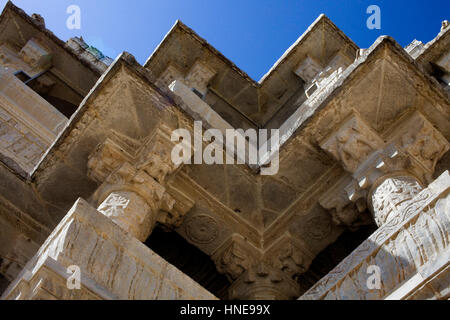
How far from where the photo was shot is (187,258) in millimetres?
6980

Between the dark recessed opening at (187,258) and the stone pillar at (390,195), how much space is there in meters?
1.87

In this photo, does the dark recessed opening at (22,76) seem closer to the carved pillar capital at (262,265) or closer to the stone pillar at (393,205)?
the carved pillar capital at (262,265)

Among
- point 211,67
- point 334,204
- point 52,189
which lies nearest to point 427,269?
point 334,204

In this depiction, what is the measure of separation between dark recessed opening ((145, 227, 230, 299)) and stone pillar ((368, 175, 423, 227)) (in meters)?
1.87

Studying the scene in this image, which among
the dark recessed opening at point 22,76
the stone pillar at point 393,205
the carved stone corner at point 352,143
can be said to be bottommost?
the stone pillar at point 393,205

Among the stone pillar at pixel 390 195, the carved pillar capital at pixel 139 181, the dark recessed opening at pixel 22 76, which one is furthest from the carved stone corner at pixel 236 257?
the dark recessed opening at pixel 22 76

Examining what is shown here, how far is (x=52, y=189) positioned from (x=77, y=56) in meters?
5.49

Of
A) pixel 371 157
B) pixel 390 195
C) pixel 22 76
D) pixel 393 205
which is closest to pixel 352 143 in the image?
pixel 371 157

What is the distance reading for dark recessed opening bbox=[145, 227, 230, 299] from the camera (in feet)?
22.6

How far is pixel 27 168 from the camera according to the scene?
7.73 m

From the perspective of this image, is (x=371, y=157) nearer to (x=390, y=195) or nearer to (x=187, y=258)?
(x=390, y=195)

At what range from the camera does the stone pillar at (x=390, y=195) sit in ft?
18.0

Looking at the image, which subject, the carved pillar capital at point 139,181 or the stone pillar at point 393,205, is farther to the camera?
the carved pillar capital at point 139,181

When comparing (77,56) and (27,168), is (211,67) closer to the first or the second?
(77,56)
